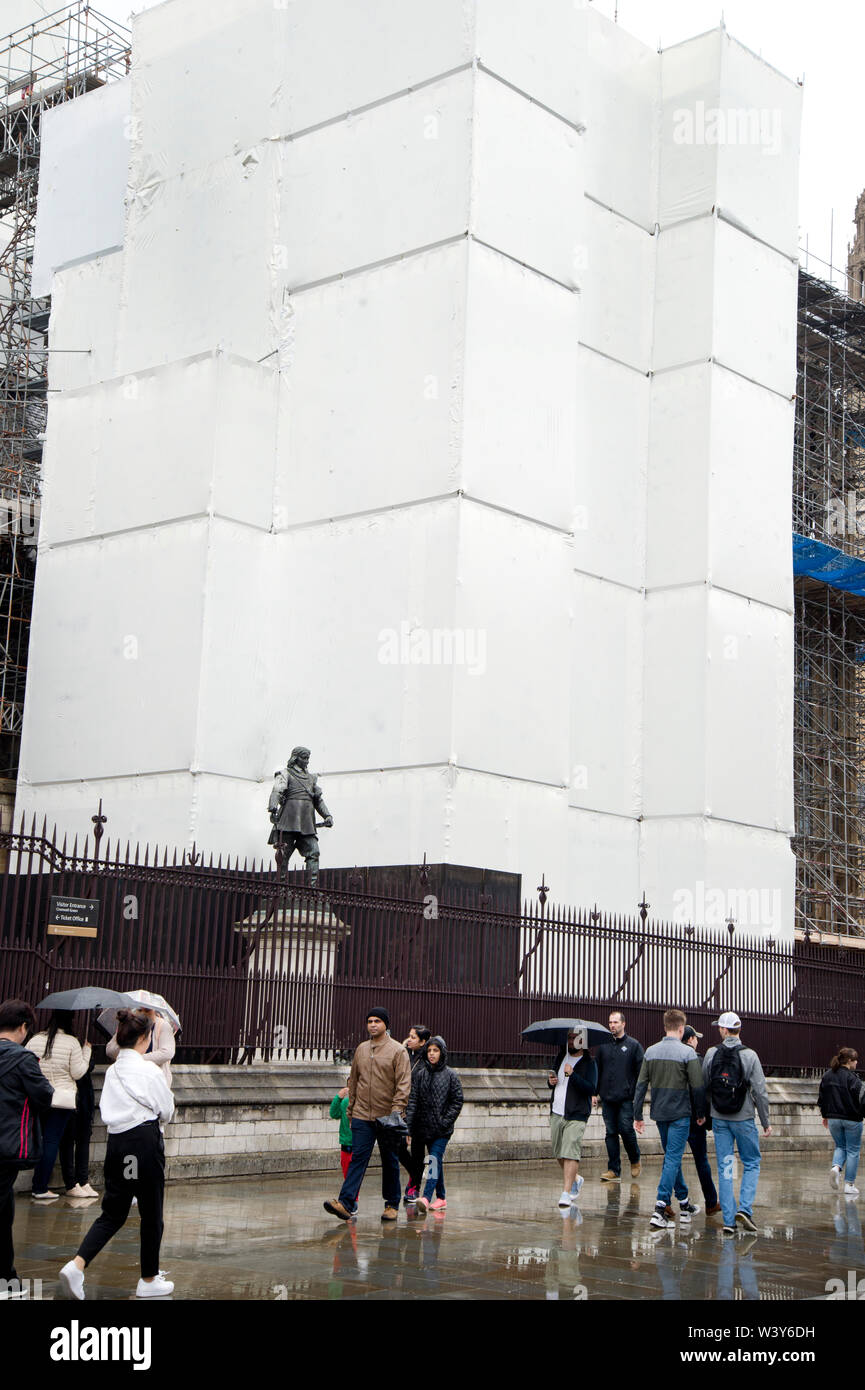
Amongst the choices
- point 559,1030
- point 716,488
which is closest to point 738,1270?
point 559,1030

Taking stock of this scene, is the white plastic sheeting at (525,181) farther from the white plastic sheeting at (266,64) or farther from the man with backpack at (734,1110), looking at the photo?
the man with backpack at (734,1110)

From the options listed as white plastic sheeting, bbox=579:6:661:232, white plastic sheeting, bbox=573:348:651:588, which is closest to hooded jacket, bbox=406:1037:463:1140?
white plastic sheeting, bbox=573:348:651:588

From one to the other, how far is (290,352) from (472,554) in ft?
18.5

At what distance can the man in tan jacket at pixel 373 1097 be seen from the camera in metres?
11.2

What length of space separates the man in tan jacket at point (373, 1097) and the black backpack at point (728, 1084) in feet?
7.66

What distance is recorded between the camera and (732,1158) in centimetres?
1188

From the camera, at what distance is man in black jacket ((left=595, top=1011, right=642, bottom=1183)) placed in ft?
50.9

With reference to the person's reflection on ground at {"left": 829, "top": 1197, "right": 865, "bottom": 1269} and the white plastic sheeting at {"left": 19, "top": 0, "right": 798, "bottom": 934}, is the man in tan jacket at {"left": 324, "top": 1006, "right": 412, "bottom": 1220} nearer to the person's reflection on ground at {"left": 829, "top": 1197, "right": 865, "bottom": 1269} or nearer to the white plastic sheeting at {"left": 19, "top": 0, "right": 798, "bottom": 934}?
the person's reflection on ground at {"left": 829, "top": 1197, "right": 865, "bottom": 1269}

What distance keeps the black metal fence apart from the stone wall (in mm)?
472

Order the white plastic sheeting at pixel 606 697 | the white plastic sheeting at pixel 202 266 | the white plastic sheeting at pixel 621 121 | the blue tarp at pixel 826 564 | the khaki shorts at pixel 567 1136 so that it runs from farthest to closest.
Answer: the blue tarp at pixel 826 564
the white plastic sheeting at pixel 621 121
the white plastic sheeting at pixel 202 266
the white plastic sheeting at pixel 606 697
the khaki shorts at pixel 567 1136

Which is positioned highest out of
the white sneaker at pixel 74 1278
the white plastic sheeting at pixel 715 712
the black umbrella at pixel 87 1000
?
the white plastic sheeting at pixel 715 712

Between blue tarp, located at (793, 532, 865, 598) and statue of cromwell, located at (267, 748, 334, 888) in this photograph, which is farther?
blue tarp, located at (793, 532, 865, 598)

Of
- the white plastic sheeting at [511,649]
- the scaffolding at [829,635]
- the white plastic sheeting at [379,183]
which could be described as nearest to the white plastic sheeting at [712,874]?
the white plastic sheeting at [511,649]
